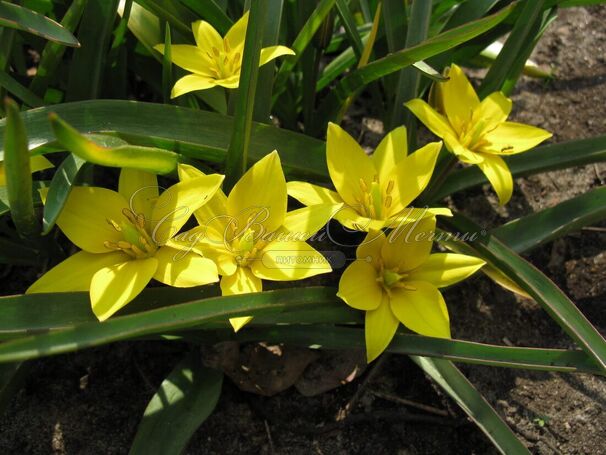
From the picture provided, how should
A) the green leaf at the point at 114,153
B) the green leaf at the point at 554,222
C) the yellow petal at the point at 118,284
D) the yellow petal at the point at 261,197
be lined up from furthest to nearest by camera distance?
1. the green leaf at the point at 554,222
2. the yellow petal at the point at 261,197
3. the yellow petal at the point at 118,284
4. the green leaf at the point at 114,153

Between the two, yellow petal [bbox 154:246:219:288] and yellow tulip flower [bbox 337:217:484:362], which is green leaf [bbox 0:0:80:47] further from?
yellow tulip flower [bbox 337:217:484:362]

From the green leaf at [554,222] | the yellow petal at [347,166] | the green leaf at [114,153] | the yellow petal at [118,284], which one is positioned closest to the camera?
the green leaf at [114,153]

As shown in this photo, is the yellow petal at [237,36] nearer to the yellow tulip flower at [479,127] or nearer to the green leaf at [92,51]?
the green leaf at [92,51]

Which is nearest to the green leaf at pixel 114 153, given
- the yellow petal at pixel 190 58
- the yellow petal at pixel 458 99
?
the yellow petal at pixel 190 58

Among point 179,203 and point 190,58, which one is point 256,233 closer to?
point 179,203

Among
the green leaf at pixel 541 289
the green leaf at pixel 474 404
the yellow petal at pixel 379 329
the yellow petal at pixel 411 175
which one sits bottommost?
the green leaf at pixel 474 404

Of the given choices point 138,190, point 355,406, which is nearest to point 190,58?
point 138,190
